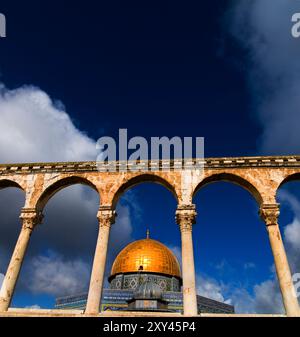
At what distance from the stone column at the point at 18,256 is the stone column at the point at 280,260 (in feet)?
37.5

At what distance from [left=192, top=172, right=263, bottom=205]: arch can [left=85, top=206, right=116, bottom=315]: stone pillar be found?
4476mm

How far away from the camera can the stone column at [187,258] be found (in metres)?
13.1

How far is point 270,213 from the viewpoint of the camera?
589 inches

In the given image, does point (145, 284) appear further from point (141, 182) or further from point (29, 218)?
point (29, 218)

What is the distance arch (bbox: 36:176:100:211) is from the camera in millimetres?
16797

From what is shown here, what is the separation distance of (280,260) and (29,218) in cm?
1210

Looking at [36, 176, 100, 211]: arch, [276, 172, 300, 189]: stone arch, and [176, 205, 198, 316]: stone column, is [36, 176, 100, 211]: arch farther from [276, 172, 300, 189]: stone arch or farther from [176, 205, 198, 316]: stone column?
[276, 172, 300, 189]: stone arch

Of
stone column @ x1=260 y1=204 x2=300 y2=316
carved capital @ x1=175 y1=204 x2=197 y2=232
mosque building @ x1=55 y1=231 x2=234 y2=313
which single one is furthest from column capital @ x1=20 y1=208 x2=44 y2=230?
mosque building @ x1=55 y1=231 x2=234 y2=313

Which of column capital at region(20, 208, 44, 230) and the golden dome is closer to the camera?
column capital at region(20, 208, 44, 230)

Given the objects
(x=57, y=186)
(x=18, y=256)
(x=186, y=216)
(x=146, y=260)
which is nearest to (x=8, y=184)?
(x=57, y=186)

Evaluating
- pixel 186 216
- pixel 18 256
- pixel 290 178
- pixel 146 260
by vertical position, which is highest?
pixel 146 260

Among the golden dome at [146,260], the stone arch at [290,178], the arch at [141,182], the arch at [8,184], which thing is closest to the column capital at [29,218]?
the arch at [8,184]

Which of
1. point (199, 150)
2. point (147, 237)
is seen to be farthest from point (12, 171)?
point (147, 237)
